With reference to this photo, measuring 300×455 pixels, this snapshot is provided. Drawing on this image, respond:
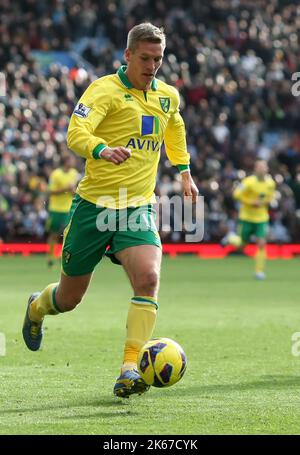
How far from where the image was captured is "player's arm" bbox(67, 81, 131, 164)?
288 inches

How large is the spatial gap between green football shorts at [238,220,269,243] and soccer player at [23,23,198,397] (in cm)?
1344

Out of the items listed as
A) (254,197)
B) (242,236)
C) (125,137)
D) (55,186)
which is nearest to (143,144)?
(125,137)

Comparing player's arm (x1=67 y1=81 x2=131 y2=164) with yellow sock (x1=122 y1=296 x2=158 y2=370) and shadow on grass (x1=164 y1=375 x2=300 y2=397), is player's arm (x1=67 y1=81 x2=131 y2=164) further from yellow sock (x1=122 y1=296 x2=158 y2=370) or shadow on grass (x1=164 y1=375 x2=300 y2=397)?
shadow on grass (x1=164 y1=375 x2=300 y2=397)

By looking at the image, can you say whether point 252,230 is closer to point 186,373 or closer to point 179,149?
point 186,373

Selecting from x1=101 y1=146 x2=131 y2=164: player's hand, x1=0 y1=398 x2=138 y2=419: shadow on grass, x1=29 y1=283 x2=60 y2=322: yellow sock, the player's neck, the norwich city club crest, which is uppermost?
the player's neck

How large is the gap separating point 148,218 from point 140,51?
1.17 m

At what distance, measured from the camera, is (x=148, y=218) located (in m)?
7.87

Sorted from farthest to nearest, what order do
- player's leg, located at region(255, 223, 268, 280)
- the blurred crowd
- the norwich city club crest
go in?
the blurred crowd, player's leg, located at region(255, 223, 268, 280), the norwich city club crest

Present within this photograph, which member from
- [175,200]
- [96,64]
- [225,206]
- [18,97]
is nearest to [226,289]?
[175,200]

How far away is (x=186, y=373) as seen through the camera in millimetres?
8734

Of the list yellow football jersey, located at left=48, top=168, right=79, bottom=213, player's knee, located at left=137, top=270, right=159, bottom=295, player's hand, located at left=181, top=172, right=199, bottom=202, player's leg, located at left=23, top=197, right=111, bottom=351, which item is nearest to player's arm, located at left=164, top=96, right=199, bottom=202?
player's hand, located at left=181, top=172, right=199, bottom=202

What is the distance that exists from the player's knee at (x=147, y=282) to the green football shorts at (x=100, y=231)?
275 mm

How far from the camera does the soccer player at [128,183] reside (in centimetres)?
759

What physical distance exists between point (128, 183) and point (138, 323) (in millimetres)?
1006
